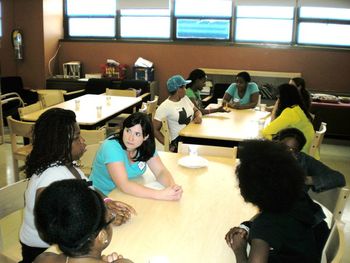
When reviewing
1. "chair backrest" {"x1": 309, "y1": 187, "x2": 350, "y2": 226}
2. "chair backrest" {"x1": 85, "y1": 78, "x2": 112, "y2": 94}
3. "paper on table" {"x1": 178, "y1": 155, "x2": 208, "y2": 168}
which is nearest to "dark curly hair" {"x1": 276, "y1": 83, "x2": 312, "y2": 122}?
"paper on table" {"x1": 178, "y1": 155, "x2": 208, "y2": 168}

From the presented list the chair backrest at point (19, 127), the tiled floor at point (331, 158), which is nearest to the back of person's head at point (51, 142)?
the chair backrest at point (19, 127)

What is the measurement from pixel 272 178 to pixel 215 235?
0.41 m

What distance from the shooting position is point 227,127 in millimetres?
3859

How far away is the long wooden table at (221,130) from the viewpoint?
A: 3527 millimetres

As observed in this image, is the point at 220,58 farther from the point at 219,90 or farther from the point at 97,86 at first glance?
the point at 97,86

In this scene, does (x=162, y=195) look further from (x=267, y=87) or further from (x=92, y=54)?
(x=92, y=54)

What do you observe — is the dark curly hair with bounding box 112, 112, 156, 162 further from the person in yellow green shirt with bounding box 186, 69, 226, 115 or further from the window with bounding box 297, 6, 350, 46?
the window with bounding box 297, 6, 350, 46

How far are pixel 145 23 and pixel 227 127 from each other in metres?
4.43

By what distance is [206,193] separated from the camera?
2230 mm

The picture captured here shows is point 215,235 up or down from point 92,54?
down

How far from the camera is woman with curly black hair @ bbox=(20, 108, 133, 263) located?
73.3 inches

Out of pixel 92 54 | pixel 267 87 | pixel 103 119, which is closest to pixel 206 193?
pixel 103 119

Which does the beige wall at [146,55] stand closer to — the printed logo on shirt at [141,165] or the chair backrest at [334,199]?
the chair backrest at [334,199]

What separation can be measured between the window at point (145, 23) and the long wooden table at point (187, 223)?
5566mm
